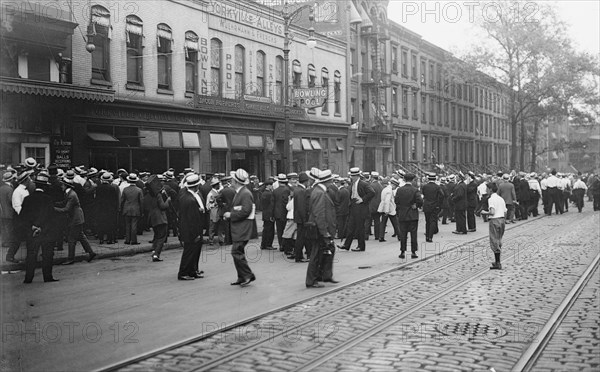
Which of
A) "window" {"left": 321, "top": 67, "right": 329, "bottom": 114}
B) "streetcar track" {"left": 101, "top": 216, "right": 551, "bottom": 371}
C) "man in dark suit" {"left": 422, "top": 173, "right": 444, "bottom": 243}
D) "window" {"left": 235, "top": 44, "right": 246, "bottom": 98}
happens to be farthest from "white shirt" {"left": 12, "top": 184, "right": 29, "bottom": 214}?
"window" {"left": 321, "top": 67, "right": 329, "bottom": 114}

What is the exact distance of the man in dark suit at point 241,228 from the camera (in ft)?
35.2

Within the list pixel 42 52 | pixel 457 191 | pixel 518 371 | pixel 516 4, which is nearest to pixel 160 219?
pixel 42 52

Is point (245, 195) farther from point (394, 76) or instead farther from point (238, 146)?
point (394, 76)

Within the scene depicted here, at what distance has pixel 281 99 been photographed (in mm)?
31406

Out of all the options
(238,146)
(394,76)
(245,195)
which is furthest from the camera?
(394,76)

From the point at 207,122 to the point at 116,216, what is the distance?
10.2m

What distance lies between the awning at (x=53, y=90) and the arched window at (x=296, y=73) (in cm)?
1418

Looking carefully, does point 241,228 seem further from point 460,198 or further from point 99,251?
point 460,198

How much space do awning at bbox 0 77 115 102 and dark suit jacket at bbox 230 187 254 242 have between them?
8830 millimetres

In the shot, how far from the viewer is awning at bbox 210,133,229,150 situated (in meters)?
26.4

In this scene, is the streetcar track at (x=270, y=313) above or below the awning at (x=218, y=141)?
below

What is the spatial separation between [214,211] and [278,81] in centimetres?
1511

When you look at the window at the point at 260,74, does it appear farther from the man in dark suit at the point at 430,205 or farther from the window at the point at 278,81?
the man in dark suit at the point at 430,205

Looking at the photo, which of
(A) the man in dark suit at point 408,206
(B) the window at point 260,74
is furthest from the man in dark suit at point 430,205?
(B) the window at point 260,74
